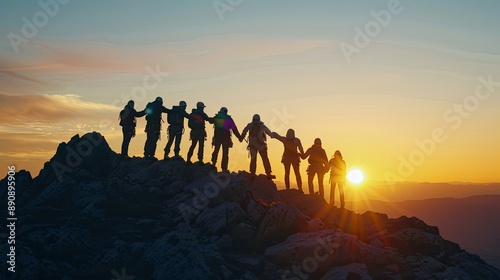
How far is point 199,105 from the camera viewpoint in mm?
32969

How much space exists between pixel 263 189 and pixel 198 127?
234 inches

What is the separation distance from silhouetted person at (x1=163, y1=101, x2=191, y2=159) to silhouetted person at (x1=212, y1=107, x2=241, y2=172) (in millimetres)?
2166

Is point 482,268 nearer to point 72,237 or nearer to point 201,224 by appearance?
point 201,224

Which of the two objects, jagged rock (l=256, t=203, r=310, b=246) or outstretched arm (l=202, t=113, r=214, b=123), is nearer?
jagged rock (l=256, t=203, r=310, b=246)

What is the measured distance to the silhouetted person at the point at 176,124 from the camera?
33094mm

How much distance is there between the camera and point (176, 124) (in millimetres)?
33125

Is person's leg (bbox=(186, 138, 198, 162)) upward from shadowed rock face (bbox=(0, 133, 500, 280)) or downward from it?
upward

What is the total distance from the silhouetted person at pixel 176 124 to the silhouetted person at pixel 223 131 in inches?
85.3

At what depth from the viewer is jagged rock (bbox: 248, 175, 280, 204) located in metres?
32.6

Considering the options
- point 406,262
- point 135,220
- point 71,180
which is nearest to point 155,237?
point 135,220

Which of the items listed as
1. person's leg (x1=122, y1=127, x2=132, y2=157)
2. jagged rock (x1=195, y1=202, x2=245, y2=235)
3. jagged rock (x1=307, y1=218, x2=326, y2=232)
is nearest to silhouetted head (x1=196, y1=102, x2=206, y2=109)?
person's leg (x1=122, y1=127, x2=132, y2=157)

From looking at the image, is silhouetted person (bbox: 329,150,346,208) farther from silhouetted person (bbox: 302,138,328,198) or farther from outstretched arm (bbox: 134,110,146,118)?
outstretched arm (bbox: 134,110,146,118)

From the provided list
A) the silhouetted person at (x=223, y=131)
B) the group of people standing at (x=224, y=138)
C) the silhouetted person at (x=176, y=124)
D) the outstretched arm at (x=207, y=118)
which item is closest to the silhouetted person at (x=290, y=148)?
the group of people standing at (x=224, y=138)

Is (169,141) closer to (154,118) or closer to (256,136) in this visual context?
(154,118)
